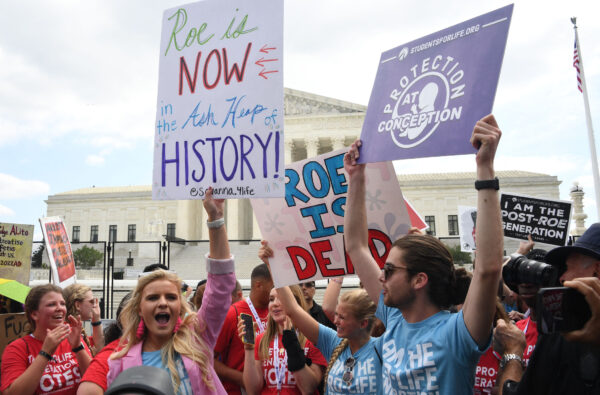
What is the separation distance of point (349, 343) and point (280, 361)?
711mm

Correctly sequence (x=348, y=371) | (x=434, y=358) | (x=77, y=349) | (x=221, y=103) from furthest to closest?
(x=77, y=349)
(x=221, y=103)
(x=348, y=371)
(x=434, y=358)

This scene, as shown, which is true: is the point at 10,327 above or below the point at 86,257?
above

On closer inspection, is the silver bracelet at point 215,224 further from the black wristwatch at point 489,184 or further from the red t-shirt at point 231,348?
the red t-shirt at point 231,348

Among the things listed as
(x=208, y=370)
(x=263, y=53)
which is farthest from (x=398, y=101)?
(x=208, y=370)

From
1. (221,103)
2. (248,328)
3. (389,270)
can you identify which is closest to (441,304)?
(389,270)

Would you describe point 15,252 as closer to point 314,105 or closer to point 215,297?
point 215,297

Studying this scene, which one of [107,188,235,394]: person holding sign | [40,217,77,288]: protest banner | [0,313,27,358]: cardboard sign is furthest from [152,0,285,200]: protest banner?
[40,217,77,288]: protest banner

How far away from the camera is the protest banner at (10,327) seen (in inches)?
160

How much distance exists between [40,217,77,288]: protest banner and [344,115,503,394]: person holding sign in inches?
202

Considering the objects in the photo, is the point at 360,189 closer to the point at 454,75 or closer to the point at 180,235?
the point at 454,75

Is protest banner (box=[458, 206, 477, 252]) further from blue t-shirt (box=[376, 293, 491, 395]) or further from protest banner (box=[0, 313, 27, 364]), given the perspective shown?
blue t-shirt (box=[376, 293, 491, 395])

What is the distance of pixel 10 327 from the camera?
163 inches

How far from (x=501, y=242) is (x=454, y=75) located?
2.85 ft

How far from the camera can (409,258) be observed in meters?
2.13
